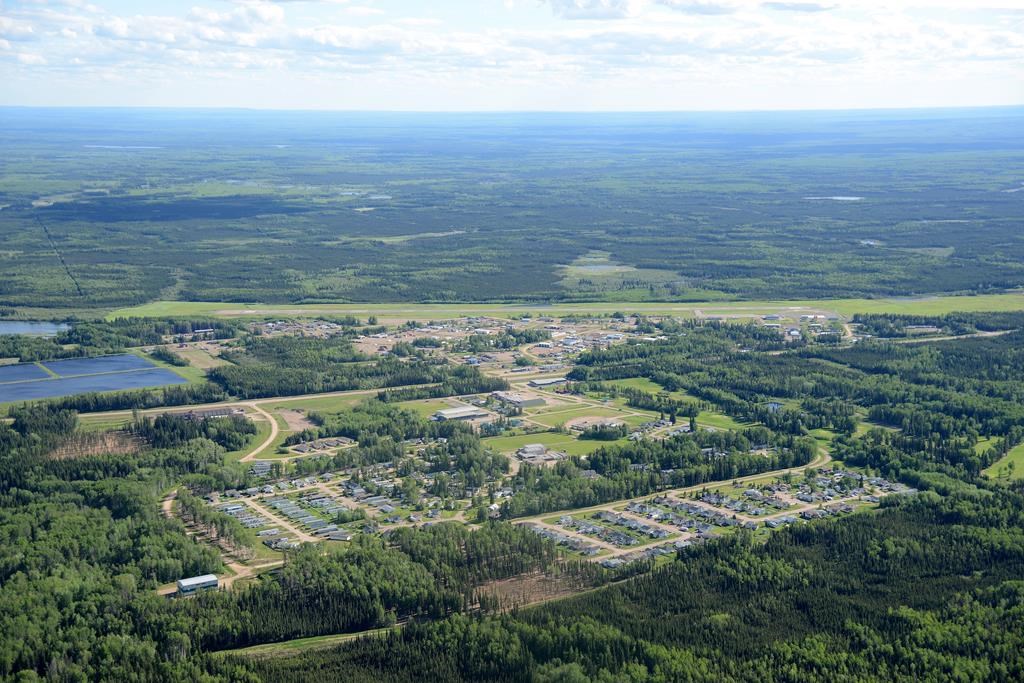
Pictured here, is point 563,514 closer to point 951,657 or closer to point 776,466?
point 776,466

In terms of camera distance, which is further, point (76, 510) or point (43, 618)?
point (76, 510)

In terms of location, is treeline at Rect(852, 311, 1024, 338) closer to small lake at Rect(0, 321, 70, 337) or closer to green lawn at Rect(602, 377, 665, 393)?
green lawn at Rect(602, 377, 665, 393)

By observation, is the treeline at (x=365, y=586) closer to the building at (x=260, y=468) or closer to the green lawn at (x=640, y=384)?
the building at (x=260, y=468)

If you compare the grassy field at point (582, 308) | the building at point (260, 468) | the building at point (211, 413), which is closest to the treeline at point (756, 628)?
the building at point (260, 468)

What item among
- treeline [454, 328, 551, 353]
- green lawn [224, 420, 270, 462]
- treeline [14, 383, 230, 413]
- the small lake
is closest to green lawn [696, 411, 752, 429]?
green lawn [224, 420, 270, 462]

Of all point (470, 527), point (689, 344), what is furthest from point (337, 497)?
point (689, 344)

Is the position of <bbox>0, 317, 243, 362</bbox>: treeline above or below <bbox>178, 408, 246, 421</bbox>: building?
below

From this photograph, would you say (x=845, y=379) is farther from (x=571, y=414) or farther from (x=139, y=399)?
(x=139, y=399)
